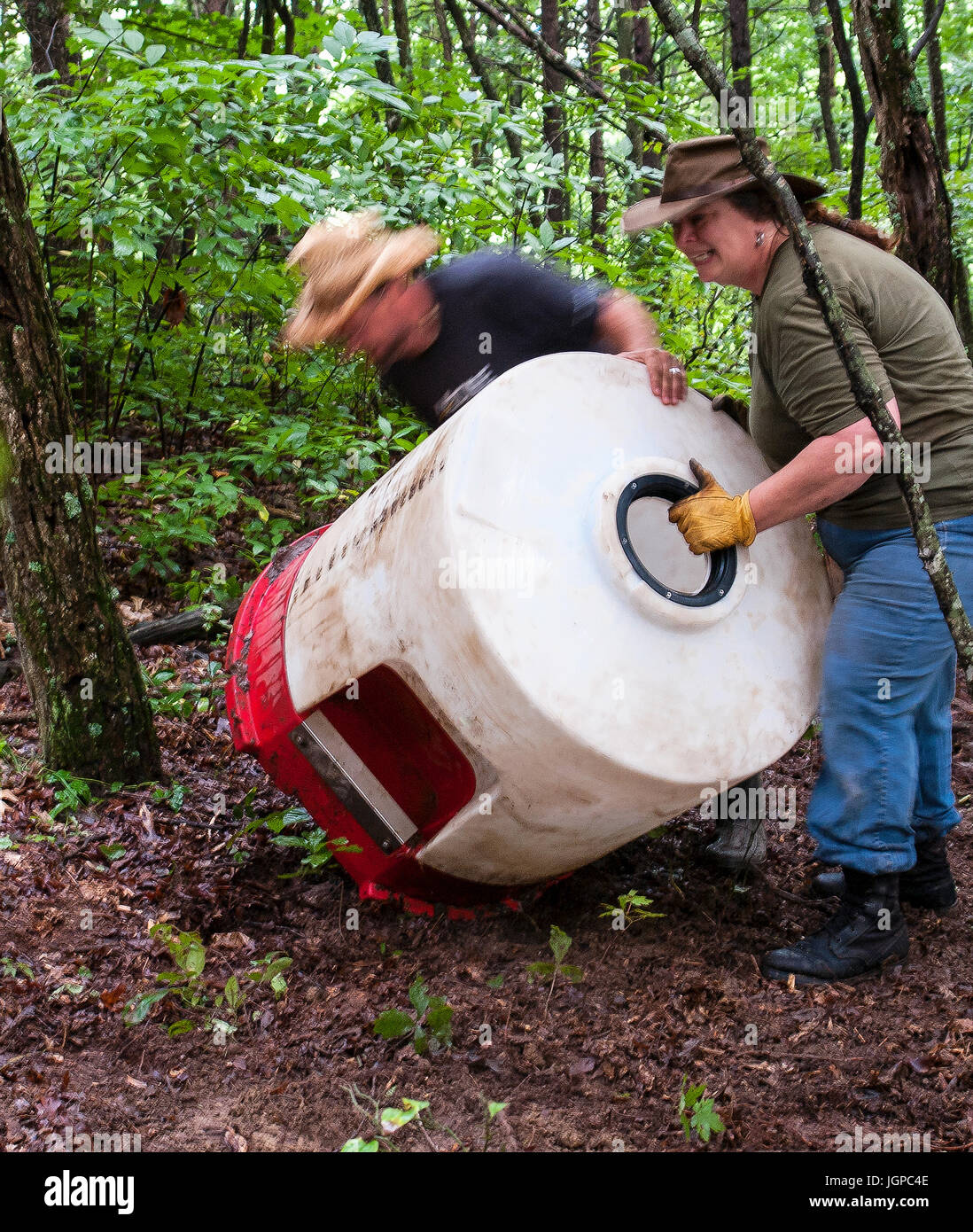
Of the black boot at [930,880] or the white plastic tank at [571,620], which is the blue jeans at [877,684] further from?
the black boot at [930,880]

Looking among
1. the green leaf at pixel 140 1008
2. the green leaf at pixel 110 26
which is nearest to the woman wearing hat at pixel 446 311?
the green leaf at pixel 110 26

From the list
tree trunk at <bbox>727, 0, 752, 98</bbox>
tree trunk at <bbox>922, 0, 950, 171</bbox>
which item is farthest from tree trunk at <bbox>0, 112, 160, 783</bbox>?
tree trunk at <bbox>727, 0, 752, 98</bbox>

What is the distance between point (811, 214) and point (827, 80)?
954 cm

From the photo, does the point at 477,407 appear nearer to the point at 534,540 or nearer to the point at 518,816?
the point at 534,540

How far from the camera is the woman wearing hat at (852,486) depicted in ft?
7.38

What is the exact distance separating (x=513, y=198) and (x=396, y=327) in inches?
88.4

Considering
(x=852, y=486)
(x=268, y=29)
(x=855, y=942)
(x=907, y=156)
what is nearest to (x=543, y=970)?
(x=855, y=942)

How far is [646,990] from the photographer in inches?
96.2

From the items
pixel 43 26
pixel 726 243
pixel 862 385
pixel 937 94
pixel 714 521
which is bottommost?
pixel 714 521

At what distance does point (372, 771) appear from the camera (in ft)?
8.60

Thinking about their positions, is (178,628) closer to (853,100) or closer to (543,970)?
(543,970)

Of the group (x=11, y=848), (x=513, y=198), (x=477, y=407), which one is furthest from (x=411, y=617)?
(x=513, y=198)

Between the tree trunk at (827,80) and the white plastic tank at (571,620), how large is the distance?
8.20 m

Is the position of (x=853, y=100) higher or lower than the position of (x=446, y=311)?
higher
